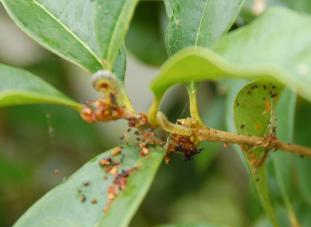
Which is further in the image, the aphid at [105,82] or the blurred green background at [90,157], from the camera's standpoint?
the blurred green background at [90,157]

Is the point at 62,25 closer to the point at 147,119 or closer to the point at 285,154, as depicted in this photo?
the point at 147,119

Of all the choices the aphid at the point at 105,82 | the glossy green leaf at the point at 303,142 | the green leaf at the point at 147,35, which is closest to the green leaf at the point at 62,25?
the aphid at the point at 105,82

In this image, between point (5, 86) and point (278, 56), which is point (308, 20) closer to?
point (278, 56)

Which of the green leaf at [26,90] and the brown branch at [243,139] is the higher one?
the green leaf at [26,90]

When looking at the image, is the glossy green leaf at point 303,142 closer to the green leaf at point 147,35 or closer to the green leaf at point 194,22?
the green leaf at point 147,35

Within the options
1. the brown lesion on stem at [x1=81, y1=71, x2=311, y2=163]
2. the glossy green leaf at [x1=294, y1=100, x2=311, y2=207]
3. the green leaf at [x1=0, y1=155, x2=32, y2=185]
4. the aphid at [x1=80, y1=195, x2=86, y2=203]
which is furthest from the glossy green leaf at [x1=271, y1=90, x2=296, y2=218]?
the green leaf at [x1=0, y1=155, x2=32, y2=185]

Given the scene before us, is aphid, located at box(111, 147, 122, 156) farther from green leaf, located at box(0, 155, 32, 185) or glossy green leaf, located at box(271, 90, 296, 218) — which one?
green leaf, located at box(0, 155, 32, 185)
